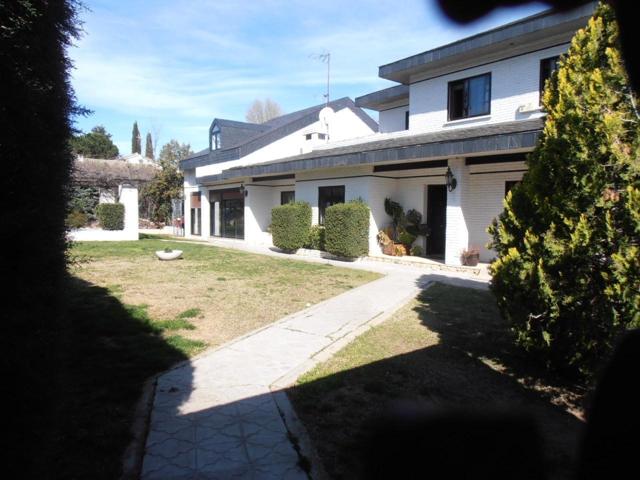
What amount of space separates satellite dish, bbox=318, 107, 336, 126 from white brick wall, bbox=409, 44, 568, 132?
10730 mm

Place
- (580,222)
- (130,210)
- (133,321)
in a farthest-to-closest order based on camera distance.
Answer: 1. (130,210)
2. (133,321)
3. (580,222)

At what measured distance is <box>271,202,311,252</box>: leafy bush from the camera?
17953mm

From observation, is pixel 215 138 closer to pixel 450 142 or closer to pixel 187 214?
pixel 187 214

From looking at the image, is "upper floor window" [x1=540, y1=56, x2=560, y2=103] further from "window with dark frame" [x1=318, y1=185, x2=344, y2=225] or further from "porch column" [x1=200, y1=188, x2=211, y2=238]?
"porch column" [x1=200, y1=188, x2=211, y2=238]

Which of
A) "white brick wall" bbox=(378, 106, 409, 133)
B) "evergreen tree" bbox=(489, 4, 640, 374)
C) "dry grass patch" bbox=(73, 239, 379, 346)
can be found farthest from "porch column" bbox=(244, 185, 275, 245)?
"evergreen tree" bbox=(489, 4, 640, 374)

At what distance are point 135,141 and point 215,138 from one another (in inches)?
2018

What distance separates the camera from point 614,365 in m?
0.48

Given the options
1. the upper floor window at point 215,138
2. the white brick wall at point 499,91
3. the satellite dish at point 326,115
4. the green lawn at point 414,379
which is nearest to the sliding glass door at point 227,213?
the upper floor window at point 215,138

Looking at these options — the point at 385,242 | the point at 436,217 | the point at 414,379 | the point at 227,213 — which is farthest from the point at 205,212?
the point at 414,379

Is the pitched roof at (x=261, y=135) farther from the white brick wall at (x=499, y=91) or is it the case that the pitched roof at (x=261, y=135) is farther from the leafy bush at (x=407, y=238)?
the leafy bush at (x=407, y=238)

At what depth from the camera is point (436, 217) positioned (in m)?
16.3

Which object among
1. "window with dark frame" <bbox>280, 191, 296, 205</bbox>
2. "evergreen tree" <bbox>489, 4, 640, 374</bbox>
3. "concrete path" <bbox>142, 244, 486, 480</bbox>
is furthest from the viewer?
"window with dark frame" <bbox>280, 191, 296, 205</bbox>

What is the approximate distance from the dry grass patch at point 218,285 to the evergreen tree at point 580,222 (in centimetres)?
403

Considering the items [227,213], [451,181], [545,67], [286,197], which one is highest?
[545,67]
